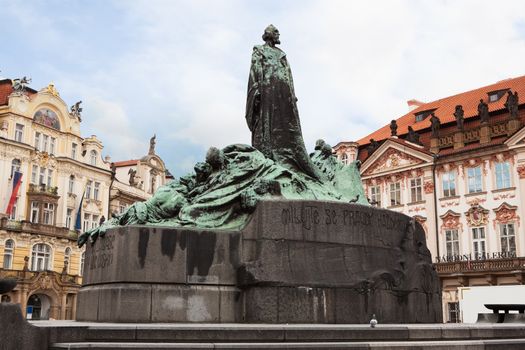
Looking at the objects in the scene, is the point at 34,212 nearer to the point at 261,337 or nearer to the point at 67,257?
the point at 67,257

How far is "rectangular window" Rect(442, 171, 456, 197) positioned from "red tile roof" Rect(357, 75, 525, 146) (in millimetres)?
3436

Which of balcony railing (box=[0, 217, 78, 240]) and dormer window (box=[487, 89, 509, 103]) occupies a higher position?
dormer window (box=[487, 89, 509, 103])

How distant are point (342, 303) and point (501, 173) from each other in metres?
26.8

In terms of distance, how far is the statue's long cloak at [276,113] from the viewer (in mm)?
10586

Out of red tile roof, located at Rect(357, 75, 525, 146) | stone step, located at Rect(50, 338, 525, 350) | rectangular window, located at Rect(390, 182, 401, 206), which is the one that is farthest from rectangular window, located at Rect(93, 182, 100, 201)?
stone step, located at Rect(50, 338, 525, 350)

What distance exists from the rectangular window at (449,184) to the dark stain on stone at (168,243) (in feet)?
95.3

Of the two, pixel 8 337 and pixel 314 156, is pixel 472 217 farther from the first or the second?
pixel 8 337

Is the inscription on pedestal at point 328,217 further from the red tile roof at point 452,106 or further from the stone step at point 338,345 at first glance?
the red tile roof at point 452,106

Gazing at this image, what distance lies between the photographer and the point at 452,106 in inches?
1543

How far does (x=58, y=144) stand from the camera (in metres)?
42.9

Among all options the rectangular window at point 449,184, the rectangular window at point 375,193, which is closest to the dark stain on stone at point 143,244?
the rectangular window at point 449,184

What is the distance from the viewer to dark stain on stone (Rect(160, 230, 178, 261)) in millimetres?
8195

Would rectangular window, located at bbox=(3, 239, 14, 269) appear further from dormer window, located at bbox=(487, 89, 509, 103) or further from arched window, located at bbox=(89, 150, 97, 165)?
dormer window, located at bbox=(487, 89, 509, 103)

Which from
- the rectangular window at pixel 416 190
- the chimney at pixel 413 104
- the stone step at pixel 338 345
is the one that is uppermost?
the chimney at pixel 413 104
